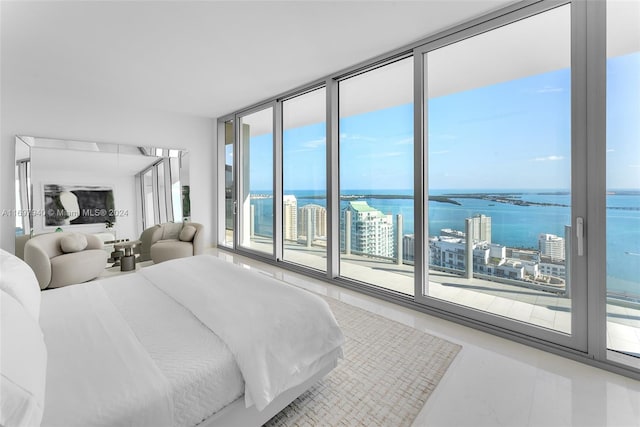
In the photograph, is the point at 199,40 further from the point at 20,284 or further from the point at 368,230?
Answer: the point at 368,230

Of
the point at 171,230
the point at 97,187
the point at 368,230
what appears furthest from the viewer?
the point at 171,230

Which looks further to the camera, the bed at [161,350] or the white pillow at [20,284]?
the white pillow at [20,284]

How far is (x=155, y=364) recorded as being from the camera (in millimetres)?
1199

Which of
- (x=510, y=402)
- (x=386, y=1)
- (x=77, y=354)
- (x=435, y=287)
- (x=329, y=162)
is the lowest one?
(x=510, y=402)

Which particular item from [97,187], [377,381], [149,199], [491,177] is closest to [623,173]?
[491,177]

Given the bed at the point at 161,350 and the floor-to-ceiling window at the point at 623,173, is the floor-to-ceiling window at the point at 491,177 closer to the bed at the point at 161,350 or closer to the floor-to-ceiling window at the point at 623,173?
the floor-to-ceiling window at the point at 623,173

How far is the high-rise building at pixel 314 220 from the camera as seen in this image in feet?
13.4

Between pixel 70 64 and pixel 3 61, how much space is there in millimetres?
696

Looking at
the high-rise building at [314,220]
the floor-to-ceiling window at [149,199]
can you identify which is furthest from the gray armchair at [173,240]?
the high-rise building at [314,220]

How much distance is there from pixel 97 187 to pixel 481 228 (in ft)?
18.0

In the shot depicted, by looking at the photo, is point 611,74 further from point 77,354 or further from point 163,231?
point 163,231

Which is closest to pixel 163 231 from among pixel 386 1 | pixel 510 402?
pixel 386 1

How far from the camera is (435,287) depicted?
301 cm

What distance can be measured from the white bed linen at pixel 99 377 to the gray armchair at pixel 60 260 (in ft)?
8.10
